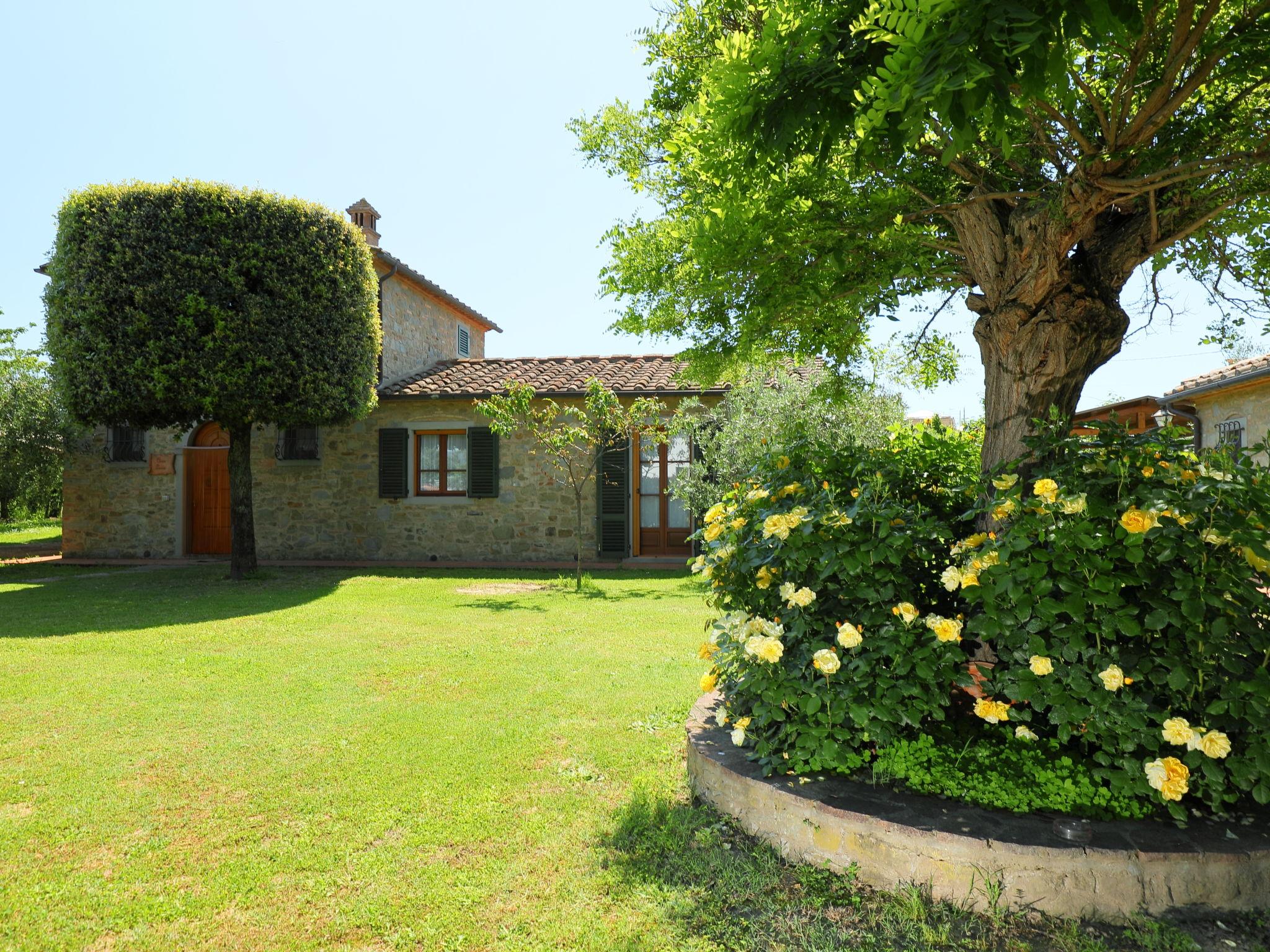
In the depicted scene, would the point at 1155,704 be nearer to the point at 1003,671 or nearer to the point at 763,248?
the point at 1003,671

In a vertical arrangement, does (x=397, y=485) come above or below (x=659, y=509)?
above

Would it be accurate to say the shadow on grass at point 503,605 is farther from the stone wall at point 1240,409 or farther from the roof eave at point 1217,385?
the roof eave at point 1217,385

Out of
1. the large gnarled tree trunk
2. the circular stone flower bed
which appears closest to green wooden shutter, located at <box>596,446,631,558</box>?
the large gnarled tree trunk

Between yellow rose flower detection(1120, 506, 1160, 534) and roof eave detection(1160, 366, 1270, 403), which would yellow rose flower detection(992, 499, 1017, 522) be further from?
roof eave detection(1160, 366, 1270, 403)

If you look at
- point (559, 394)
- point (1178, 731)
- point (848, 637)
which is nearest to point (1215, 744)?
point (1178, 731)

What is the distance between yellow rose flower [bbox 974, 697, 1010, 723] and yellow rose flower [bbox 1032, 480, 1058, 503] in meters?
0.74

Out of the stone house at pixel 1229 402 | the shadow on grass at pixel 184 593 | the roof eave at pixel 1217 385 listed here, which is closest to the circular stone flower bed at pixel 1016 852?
the shadow on grass at pixel 184 593

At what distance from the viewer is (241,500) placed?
37.2ft

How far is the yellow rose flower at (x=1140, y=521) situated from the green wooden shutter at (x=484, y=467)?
456 inches

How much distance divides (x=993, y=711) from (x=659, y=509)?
35.3 ft

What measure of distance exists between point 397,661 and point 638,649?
6.21 ft

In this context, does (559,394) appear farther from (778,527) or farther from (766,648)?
(766,648)

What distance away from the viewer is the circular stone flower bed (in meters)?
2.28

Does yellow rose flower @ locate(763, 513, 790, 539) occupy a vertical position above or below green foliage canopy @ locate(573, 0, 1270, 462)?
below
